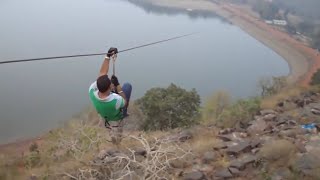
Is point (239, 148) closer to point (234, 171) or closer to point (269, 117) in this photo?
point (234, 171)

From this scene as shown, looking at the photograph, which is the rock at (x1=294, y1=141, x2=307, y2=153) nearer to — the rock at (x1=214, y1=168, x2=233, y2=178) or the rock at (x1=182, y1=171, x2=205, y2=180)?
the rock at (x1=214, y1=168, x2=233, y2=178)

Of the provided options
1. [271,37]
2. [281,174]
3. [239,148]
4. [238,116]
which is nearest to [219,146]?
[239,148]

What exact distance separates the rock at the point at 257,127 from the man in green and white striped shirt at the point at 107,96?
8.46ft

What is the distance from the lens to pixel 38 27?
27.4 meters

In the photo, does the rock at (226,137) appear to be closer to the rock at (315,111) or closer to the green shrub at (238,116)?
the green shrub at (238,116)

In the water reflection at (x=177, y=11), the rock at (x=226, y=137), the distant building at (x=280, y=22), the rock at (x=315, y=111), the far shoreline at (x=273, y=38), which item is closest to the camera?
the rock at (x=226, y=137)

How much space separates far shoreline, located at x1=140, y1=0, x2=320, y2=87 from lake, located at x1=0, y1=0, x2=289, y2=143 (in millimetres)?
698

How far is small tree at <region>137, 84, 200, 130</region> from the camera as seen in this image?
7816mm

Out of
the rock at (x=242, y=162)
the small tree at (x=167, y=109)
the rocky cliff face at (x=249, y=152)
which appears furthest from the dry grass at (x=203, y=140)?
the small tree at (x=167, y=109)

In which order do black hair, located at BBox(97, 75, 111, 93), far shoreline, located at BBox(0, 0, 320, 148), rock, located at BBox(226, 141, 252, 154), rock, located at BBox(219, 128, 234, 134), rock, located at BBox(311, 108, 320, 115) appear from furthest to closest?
1. far shoreline, located at BBox(0, 0, 320, 148)
2. rock, located at BBox(311, 108, 320, 115)
3. rock, located at BBox(219, 128, 234, 134)
4. rock, located at BBox(226, 141, 252, 154)
5. black hair, located at BBox(97, 75, 111, 93)

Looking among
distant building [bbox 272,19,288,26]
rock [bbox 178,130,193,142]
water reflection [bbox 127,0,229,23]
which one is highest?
rock [bbox 178,130,193,142]

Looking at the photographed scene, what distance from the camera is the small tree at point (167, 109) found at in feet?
25.6

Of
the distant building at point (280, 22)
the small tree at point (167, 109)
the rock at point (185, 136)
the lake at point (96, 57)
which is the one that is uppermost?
the rock at point (185, 136)

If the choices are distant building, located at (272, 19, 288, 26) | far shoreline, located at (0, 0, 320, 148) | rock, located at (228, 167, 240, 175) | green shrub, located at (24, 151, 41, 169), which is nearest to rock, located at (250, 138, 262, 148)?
rock, located at (228, 167, 240, 175)
